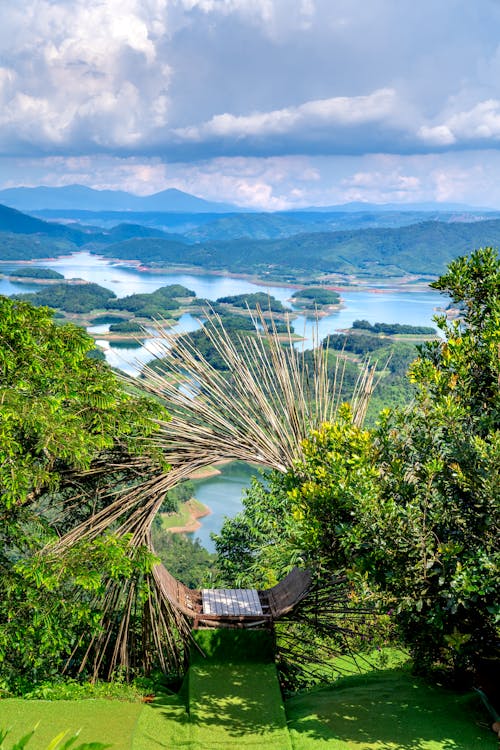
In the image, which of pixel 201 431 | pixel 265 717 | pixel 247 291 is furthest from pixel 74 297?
pixel 265 717

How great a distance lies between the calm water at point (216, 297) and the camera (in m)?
32.6

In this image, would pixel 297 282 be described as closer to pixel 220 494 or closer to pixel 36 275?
pixel 36 275

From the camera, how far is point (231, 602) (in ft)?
16.7

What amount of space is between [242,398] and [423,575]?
2.09 meters

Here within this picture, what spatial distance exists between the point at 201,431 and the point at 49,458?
3.63ft

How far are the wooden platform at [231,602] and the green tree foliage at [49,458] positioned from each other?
3.21 ft

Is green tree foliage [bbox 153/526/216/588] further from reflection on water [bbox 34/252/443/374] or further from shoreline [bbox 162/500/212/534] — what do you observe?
reflection on water [bbox 34/252/443/374]

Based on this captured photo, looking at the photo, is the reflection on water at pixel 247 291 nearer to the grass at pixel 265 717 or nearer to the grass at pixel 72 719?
the grass at pixel 265 717

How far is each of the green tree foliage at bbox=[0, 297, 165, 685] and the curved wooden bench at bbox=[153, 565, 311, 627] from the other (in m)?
0.67

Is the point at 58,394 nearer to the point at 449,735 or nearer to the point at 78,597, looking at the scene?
the point at 78,597

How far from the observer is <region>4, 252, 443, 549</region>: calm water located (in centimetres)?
3260

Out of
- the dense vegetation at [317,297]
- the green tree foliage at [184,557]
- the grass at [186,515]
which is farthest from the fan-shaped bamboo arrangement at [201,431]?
the dense vegetation at [317,297]

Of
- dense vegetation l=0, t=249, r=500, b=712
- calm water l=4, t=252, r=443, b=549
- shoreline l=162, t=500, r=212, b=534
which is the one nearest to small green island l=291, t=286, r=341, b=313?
calm water l=4, t=252, r=443, b=549

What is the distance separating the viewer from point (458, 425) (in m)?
2.90
